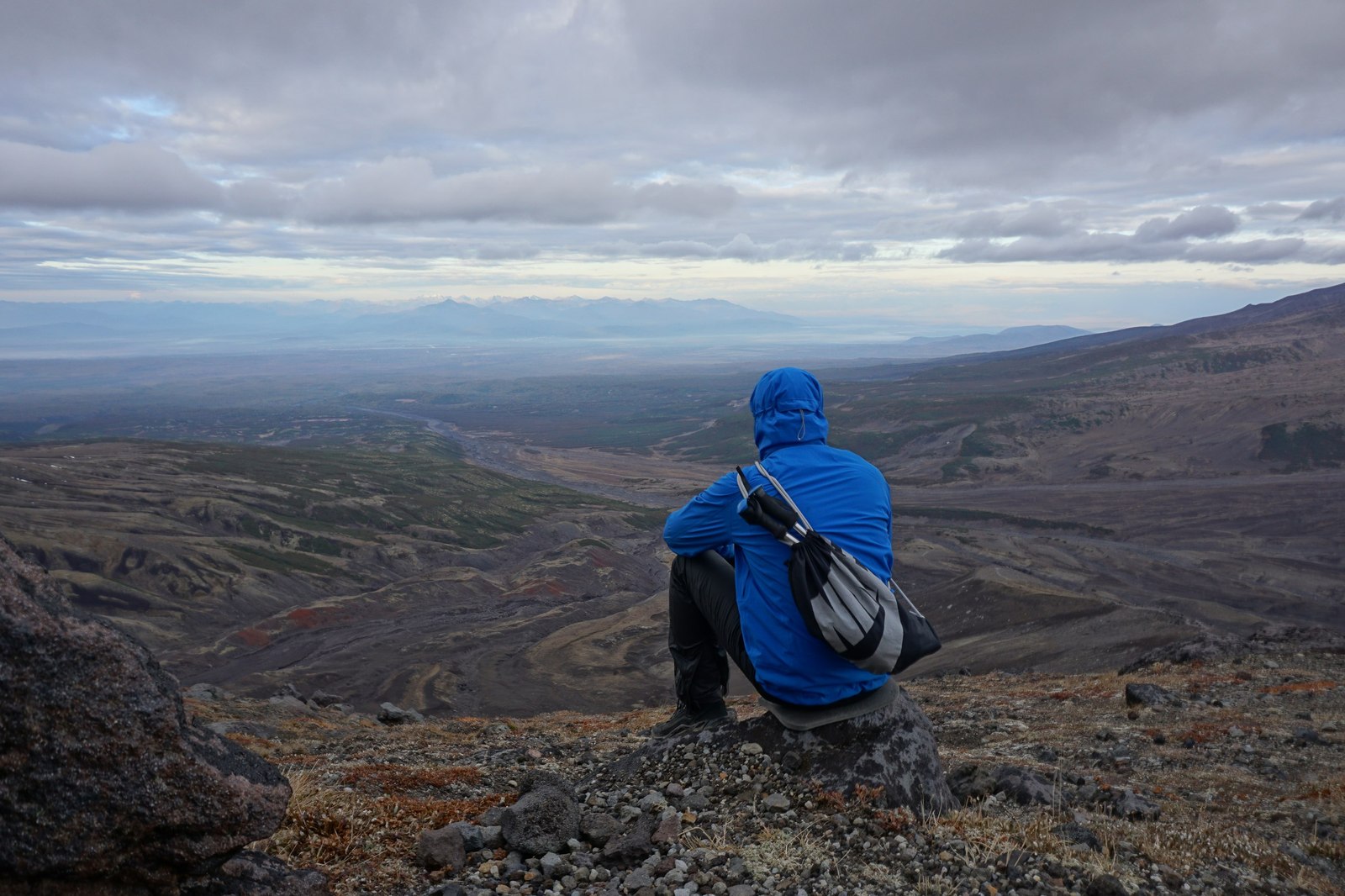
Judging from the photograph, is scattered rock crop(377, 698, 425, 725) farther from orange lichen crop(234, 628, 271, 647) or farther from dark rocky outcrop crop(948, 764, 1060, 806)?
orange lichen crop(234, 628, 271, 647)

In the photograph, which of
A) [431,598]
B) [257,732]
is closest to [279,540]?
[431,598]

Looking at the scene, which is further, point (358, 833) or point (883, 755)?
point (883, 755)

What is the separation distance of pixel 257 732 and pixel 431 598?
42.4 metres

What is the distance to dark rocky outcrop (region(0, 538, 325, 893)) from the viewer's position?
113 inches

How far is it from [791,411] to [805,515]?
692mm

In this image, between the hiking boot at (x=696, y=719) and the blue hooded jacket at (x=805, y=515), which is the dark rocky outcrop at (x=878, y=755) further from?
the hiking boot at (x=696, y=719)

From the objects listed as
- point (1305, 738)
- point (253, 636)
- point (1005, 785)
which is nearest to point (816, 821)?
point (1005, 785)

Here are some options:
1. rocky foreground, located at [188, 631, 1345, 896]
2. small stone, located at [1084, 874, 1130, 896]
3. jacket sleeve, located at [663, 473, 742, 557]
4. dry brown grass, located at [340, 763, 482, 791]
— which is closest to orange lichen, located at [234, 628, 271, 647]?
rocky foreground, located at [188, 631, 1345, 896]

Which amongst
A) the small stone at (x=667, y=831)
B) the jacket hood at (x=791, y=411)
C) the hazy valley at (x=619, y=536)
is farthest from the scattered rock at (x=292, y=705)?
the jacket hood at (x=791, y=411)

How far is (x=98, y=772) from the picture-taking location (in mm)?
2996

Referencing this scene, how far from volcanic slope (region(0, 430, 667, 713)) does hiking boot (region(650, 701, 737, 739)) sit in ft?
86.3

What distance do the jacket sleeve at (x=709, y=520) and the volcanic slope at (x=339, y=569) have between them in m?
27.4

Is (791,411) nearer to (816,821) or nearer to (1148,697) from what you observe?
(816,821)

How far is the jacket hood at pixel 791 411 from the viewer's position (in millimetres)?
5125
